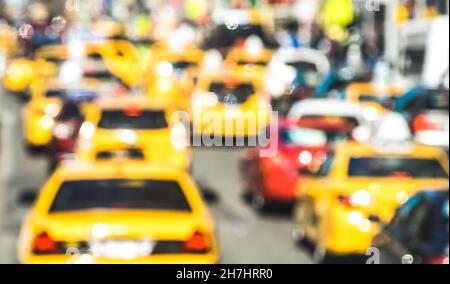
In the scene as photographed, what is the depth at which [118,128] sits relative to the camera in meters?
21.2

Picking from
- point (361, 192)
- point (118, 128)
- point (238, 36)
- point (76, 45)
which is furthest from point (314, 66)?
point (361, 192)

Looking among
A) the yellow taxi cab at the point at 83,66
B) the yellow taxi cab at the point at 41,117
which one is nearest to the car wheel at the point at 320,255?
the yellow taxi cab at the point at 41,117

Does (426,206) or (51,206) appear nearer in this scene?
(426,206)

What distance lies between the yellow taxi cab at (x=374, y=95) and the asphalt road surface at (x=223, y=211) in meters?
2.67

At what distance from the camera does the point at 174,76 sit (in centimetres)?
3784

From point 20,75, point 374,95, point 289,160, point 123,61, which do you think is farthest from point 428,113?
point 123,61

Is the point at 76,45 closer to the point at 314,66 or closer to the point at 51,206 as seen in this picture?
the point at 314,66

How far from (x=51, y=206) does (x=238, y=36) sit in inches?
1693

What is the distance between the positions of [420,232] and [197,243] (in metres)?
1.84

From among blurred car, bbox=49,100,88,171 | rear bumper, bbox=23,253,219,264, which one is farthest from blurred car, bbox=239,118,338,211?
rear bumper, bbox=23,253,219,264

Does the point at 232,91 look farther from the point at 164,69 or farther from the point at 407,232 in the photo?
the point at 407,232

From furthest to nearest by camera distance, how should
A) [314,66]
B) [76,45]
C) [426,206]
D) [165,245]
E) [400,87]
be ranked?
[76,45]
[314,66]
[400,87]
[165,245]
[426,206]

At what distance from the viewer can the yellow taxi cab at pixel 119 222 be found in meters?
10.2

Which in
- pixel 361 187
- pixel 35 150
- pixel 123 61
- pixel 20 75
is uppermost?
pixel 361 187
